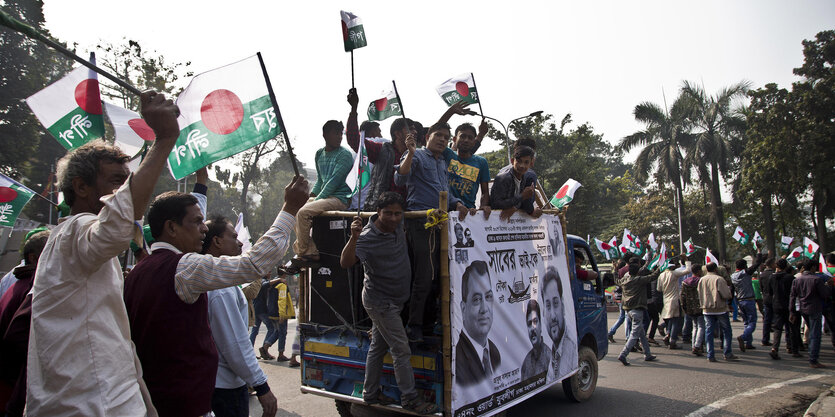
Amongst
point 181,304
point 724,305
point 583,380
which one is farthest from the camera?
point 724,305

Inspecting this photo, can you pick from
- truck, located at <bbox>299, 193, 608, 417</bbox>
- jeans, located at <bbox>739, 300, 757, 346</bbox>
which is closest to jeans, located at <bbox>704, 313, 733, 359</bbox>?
jeans, located at <bbox>739, 300, 757, 346</bbox>

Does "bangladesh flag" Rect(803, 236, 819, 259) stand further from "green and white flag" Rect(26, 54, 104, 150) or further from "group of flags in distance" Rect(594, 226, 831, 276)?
"green and white flag" Rect(26, 54, 104, 150)

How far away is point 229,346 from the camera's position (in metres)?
3.06

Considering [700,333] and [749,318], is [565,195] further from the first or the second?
[749,318]

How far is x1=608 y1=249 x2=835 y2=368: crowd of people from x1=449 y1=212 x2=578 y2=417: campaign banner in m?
3.85

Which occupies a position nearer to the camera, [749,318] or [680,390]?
[680,390]

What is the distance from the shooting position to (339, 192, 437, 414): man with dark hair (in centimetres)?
403

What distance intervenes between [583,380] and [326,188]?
13.2 feet

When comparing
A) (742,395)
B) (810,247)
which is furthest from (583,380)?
(810,247)

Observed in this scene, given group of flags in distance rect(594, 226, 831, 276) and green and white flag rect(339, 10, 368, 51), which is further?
group of flags in distance rect(594, 226, 831, 276)

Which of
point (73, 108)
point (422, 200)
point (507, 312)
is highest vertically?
point (73, 108)

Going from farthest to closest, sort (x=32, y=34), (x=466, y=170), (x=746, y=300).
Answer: (x=746, y=300)
(x=466, y=170)
(x=32, y=34)

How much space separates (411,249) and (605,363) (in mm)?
6053

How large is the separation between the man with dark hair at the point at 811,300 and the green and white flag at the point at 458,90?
6778 millimetres
